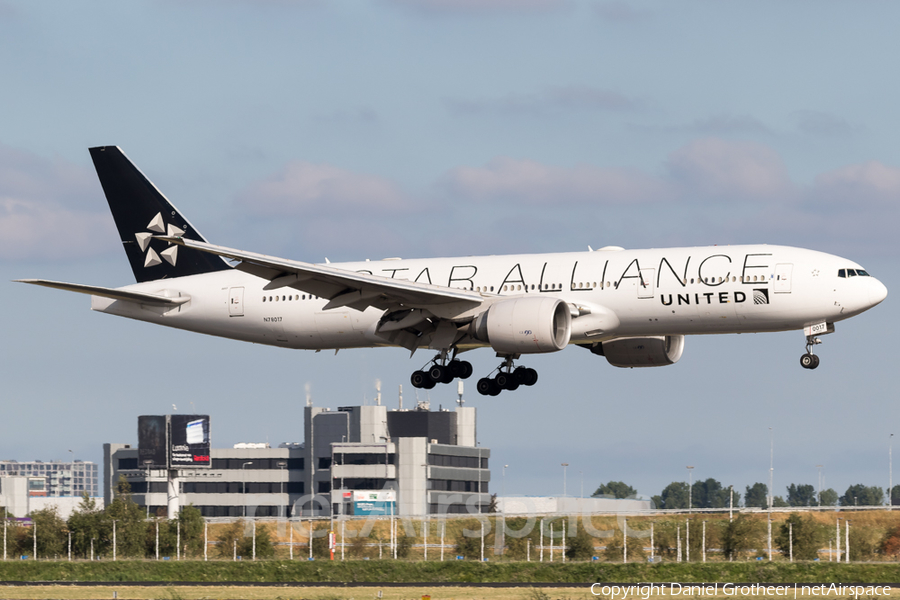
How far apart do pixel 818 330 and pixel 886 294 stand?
2.83 metres

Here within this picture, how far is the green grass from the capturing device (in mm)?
49719

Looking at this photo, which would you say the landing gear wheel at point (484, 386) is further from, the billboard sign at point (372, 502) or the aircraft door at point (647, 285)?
the billboard sign at point (372, 502)

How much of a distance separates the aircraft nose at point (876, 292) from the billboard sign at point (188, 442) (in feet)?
460

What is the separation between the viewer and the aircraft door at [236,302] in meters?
55.5

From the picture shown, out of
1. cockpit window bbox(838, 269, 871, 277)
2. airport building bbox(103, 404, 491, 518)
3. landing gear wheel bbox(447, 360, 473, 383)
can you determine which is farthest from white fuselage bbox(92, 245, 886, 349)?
airport building bbox(103, 404, 491, 518)

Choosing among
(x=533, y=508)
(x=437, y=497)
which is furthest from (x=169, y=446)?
(x=533, y=508)

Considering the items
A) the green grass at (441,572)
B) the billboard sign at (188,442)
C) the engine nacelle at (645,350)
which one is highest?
the engine nacelle at (645,350)

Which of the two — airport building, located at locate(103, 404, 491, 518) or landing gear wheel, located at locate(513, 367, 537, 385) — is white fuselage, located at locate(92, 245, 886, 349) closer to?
landing gear wheel, located at locate(513, 367, 537, 385)

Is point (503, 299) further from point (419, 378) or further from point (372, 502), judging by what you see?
point (372, 502)

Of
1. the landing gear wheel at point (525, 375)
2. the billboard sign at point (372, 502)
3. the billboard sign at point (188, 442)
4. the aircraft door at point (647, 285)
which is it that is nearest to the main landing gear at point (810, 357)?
the aircraft door at point (647, 285)

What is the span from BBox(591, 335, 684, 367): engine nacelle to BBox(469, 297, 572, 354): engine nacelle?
735 cm

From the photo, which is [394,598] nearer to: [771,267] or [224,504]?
[771,267]

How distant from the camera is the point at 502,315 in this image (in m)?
47.8

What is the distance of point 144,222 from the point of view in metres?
59.7
